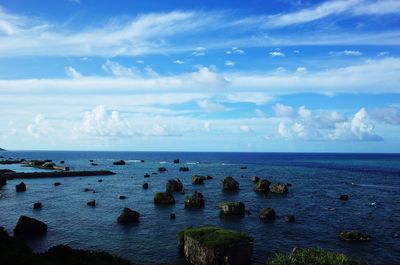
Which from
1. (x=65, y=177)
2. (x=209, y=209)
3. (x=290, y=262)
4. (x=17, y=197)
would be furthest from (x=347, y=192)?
(x=65, y=177)

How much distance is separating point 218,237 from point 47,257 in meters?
21.1

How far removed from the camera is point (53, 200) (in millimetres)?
97625

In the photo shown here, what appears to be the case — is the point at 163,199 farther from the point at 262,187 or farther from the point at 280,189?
the point at 280,189

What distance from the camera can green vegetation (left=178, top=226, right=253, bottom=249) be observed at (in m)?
48.4

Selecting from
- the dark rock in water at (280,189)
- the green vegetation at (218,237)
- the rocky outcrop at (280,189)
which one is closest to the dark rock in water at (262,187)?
the rocky outcrop at (280,189)

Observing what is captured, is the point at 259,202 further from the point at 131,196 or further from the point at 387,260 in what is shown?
the point at 387,260

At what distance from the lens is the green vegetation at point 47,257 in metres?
34.9

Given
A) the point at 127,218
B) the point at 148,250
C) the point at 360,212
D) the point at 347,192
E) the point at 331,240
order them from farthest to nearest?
the point at 347,192
the point at 360,212
the point at 127,218
the point at 331,240
the point at 148,250

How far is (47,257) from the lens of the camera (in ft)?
130

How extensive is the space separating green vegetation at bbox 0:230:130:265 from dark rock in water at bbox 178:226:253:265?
36.2 ft

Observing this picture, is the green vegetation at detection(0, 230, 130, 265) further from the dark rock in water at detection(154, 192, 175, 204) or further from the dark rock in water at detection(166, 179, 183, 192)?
the dark rock in water at detection(166, 179, 183, 192)

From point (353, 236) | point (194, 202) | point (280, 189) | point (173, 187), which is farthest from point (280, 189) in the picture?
point (353, 236)

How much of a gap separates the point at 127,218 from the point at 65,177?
97666 mm

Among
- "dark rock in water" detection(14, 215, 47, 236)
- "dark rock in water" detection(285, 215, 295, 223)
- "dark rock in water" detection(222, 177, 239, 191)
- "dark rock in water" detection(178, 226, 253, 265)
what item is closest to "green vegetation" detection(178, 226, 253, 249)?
"dark rock in water" detection(178, 226, 253, 265)
